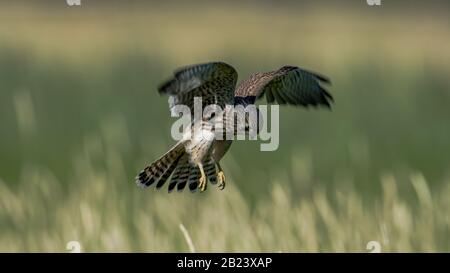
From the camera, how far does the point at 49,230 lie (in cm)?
1020

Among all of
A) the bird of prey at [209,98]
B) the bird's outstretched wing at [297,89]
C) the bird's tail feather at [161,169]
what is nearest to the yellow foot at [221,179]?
the bird of prey at [209,98]

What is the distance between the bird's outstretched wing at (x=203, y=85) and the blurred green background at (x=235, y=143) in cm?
59

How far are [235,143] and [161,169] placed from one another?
591 cm

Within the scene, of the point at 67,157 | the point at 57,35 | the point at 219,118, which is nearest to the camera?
the point at 219,118

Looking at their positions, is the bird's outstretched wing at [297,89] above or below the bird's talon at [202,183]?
above

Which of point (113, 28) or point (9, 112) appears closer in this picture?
point (9, 112)

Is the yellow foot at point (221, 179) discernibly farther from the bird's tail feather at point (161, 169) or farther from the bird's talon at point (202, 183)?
the bird's tail feather at point (161, 169)

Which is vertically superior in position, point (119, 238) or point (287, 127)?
point (119, 238)

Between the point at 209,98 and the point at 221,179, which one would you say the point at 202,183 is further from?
the point at 209,98

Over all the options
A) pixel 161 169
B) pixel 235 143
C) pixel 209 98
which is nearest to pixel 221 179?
pixel 209 98

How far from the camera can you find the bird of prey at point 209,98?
8.44 metres

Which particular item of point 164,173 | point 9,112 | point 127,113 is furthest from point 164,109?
point 164,173

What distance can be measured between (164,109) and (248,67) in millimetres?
2640

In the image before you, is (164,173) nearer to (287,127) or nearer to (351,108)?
(287,127)
